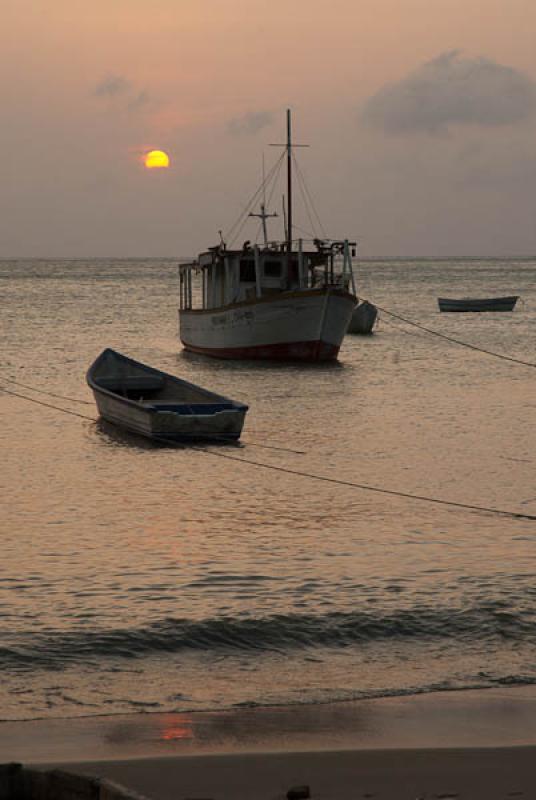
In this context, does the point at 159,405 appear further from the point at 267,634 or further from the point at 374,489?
the point at 267,634

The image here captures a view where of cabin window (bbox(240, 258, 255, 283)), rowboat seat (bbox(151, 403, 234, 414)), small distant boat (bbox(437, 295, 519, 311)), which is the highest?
Result: cabin window (bbox(240, 258, 255, 283))

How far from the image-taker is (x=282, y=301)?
39188 mm

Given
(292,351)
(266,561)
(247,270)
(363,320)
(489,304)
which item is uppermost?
(247,270)

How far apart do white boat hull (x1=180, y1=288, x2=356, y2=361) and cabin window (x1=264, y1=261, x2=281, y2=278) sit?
1.63 m

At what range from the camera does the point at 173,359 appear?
47.5 metres

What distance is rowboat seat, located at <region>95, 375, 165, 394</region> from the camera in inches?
1040

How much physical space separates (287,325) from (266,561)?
27311mm

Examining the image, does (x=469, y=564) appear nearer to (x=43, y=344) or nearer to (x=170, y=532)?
(x=170, y=532)

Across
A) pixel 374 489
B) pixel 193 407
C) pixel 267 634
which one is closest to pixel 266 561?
pixel 267 634

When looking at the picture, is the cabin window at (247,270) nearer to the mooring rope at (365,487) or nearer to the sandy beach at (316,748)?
the mooring rope at (365,487)

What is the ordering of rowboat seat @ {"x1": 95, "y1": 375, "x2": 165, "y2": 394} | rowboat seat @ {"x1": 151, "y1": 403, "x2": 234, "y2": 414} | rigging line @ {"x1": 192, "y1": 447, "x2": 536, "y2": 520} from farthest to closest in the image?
rowboat seat @ {"x1": 95, "y1": 375, "x2": 165, "y2": 394} → rowboat seat @ {"x1": 151, "y1": 403, "x2": 234, "y2": 414} → rigging line @ {"x1": 192, "y1": 447, "x2": 536, "y2": 520}

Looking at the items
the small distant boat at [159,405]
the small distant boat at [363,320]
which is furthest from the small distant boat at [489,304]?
the small distant boat at [159,405]

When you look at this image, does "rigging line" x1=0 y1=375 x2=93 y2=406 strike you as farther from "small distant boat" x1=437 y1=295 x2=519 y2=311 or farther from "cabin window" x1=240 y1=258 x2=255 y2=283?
"small distant boat" x1=437 y1=295 x2=519 y2=311

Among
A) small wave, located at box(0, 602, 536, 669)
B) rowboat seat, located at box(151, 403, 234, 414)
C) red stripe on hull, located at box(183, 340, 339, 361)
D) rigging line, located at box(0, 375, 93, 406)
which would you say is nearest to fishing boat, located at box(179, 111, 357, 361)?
red stripe on hull, located at box(183, 340, 339, 361)
